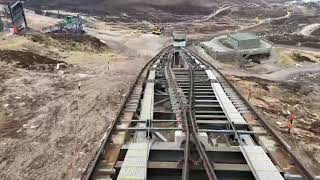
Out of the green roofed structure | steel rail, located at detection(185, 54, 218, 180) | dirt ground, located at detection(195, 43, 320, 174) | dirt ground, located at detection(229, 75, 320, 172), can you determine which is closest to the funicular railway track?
steel rail, located at detection(185, 54, 218, 180)

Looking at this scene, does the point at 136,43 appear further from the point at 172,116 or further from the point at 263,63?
the point at 172,116

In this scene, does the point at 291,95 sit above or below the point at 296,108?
below

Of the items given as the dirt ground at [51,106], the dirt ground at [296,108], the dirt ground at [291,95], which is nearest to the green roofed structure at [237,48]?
the dirt ground at [291,95]

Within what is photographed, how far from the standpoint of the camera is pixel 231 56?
139 feet

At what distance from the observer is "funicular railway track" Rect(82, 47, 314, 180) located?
966 centimetres

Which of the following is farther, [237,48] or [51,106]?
[237,48]

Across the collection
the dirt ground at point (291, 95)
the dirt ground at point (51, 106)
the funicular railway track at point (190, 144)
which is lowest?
the dirt ground at point (291, 95)

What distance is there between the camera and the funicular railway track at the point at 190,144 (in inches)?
380

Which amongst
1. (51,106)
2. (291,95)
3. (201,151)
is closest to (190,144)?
(201,151)

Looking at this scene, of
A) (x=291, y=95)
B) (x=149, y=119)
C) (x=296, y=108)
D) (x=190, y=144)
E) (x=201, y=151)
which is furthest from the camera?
(x=291, y=95)

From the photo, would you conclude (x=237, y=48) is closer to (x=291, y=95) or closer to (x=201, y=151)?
(x=291, y=95)

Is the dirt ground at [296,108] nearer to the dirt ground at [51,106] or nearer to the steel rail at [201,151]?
the steel rail at [201,151]

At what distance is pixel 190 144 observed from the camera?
10.9 m

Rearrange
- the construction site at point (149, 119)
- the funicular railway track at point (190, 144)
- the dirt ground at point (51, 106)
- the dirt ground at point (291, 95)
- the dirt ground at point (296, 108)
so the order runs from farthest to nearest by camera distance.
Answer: the dirt ground at point (291, 95) < the dirt ground at point (296, 108) < the dirt ground at point (51, 106) < the construction site at point (149, 119) < the funicular railway track at point (190, 144)
